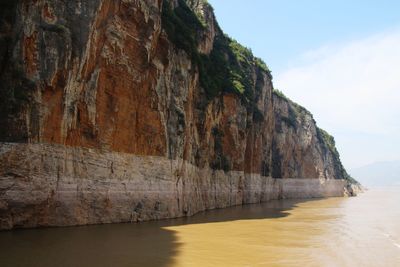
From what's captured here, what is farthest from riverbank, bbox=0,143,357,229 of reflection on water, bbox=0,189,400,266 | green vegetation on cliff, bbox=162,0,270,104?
green vegetation on cliff, bbox=162,0,270,104

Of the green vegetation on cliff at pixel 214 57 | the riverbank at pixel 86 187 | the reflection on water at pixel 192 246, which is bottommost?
A: the reflection on water at pixel 192 246

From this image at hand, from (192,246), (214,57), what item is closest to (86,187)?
(192,246)

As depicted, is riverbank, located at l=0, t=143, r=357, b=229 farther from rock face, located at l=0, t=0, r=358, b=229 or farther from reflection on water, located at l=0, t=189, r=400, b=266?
reflection on water, located at l=0, t=189, r=400, b=266

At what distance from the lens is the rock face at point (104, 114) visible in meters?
18.3

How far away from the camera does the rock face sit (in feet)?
60.0

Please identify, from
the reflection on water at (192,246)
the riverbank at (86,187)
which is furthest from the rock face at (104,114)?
the reflection on water at (192,246)

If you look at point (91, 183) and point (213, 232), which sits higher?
point (91, 183)

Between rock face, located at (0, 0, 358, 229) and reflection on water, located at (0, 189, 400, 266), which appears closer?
reflection on water, located at (0, 189, 400, 266)

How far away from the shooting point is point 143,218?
24094 mm

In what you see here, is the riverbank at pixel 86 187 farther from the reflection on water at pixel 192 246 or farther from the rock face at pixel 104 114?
the reflection on water at pixel 192 246

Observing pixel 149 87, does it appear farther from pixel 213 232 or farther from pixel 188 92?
pixel 213 232

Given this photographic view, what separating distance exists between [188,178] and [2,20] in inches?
680

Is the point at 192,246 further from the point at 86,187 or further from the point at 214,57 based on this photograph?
the point at 214,57

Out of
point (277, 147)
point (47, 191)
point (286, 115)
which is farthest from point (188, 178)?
point (286, 115)
